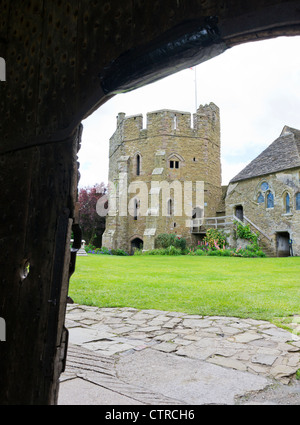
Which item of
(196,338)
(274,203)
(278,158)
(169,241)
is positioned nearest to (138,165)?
(169,241)

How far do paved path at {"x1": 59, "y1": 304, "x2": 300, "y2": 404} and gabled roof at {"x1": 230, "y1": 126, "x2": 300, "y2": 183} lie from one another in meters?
17.2

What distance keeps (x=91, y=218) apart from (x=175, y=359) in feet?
89.6

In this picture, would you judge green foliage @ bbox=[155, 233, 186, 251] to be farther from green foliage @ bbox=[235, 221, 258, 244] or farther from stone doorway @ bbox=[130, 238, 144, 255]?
green foliage @ bbox=[235, 221, 258, 244]

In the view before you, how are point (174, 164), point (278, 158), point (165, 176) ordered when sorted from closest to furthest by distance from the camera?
point (278, 158), point (165, 176), point (174, 164)

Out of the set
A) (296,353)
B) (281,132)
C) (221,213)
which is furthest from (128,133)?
(296,353)

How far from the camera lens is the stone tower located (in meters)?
26.3

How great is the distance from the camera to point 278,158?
21828 millimetres

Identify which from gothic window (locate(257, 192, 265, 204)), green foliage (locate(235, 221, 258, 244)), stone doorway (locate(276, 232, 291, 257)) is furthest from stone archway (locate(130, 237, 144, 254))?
stone doorway (locate(276, 232, 291, 257))

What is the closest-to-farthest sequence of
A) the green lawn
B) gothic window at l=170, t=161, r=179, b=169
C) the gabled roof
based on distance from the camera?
the green lawn < the gabled roof < gothic window at l=170, t=161, r=179, b=169

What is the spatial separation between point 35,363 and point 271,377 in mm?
2506

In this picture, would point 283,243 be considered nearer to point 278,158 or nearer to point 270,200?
point 270,200

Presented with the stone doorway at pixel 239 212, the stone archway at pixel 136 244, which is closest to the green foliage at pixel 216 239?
the stone doorway at pixel 239 212

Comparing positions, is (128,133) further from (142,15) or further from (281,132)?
(142,15)
